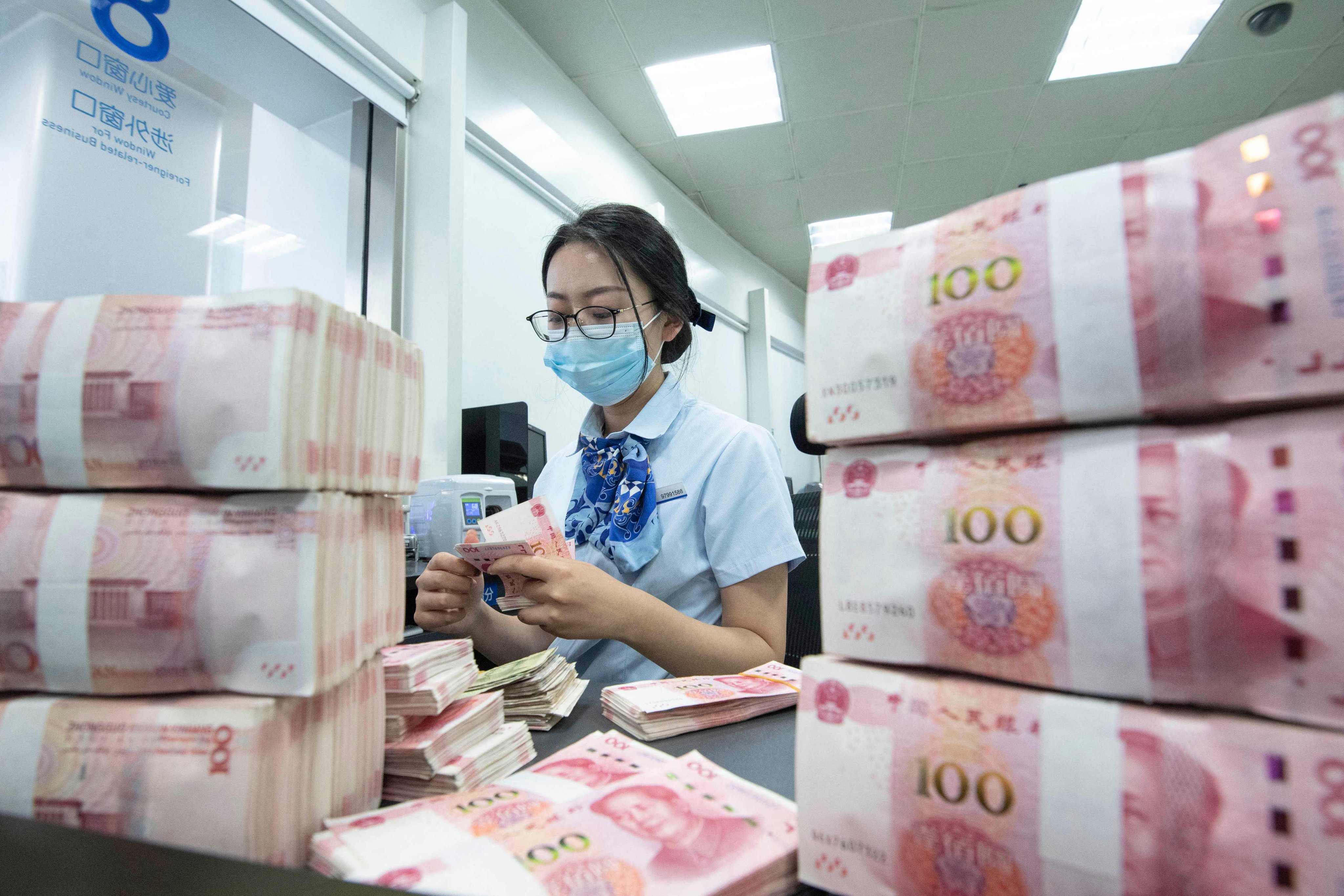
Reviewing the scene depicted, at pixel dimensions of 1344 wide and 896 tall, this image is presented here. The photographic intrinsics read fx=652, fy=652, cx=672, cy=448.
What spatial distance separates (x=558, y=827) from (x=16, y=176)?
1.82m

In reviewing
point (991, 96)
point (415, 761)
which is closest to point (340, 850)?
point (415, 761)

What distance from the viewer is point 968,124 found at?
3760mm

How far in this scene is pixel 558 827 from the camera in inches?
20.0

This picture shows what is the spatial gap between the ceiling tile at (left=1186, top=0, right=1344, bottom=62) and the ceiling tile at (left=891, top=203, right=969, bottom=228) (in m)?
1.62

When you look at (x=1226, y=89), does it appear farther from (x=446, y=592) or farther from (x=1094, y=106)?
(x=446, y=592)

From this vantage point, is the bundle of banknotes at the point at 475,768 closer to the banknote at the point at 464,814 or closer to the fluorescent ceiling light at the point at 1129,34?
the banknote at the point at 464,814

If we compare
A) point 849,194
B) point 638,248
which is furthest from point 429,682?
point 849,194

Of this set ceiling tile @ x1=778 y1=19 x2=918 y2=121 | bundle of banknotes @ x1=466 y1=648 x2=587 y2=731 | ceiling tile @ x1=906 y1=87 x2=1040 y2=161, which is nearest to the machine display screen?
bundle of banknotes @ x1=466 y1=648 x2=587 y2=731

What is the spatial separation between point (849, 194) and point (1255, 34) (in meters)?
2.16

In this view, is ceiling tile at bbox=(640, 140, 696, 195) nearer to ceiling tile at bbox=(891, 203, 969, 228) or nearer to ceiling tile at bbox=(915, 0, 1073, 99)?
ceiling tile at bbox=(915, 0, 1073, 99)

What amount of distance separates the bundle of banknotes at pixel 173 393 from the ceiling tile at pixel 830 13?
3.05 metres

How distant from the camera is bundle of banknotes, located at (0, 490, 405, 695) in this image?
465mm

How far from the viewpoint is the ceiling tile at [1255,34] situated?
2912mm

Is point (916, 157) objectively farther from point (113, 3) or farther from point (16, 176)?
point (16, 176)
